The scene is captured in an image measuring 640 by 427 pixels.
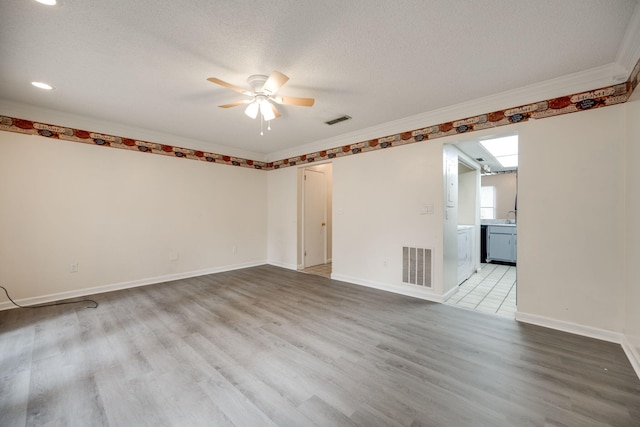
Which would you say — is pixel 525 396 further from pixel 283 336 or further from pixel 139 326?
pixel 139 326

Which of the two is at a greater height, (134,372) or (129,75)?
(129,75)

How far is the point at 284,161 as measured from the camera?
18.2 feet

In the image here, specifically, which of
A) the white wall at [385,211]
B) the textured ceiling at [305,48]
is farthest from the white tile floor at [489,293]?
the textured ceiling at [305,48]

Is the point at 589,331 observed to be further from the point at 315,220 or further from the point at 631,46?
the point at 315,220

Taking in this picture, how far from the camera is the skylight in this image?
3825mm

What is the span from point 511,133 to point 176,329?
14.3 feet

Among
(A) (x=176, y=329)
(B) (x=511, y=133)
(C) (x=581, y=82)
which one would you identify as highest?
(C) (x=581, y=82)

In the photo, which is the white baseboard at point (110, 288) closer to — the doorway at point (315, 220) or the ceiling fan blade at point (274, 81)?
the doorway at point (315, 220)

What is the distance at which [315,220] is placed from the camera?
5.66 meters

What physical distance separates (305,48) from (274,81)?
38 cm

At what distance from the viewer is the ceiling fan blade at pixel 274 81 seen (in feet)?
6.82

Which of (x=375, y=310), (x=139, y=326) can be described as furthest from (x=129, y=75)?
(x=375, y=310)

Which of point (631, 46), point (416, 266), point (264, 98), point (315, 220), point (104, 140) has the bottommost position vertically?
point (416, 266)

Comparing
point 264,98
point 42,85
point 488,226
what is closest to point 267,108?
point 264,98
